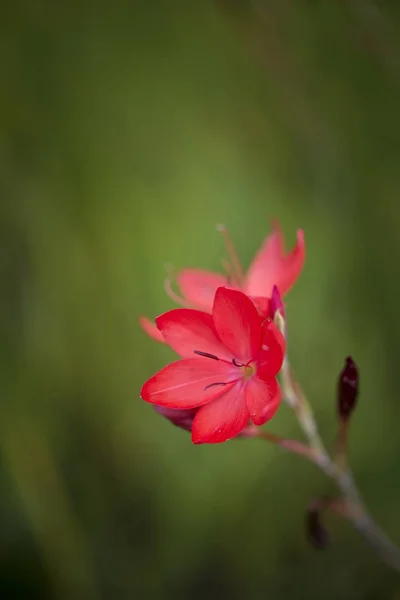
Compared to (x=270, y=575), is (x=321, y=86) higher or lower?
higher

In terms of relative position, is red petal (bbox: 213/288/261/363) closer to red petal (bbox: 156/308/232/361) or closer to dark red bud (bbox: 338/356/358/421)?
red petal (bbox: 156/308/232/361)

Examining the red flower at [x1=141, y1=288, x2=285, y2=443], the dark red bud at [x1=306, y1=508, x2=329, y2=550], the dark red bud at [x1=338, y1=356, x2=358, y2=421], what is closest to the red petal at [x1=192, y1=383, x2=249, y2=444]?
the red flower at [x1=141, y1=288, x2=285, y2=443]

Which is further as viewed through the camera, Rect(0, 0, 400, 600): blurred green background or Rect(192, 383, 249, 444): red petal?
Rect(0, 0, 400, 600): blurred green background

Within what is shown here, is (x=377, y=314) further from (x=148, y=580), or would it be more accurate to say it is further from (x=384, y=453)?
(x=148, y=580)

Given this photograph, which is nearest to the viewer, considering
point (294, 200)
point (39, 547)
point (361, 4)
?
point (361, 4)

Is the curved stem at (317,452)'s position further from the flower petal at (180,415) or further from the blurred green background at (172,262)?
the blurred green background at (172,262)

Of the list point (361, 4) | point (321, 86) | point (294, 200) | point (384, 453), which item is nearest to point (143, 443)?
point (384, 453)

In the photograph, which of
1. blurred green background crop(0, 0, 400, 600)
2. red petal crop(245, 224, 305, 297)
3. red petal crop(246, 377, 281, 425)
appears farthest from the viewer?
blurred green background crop(0, 0, 400, 600)
